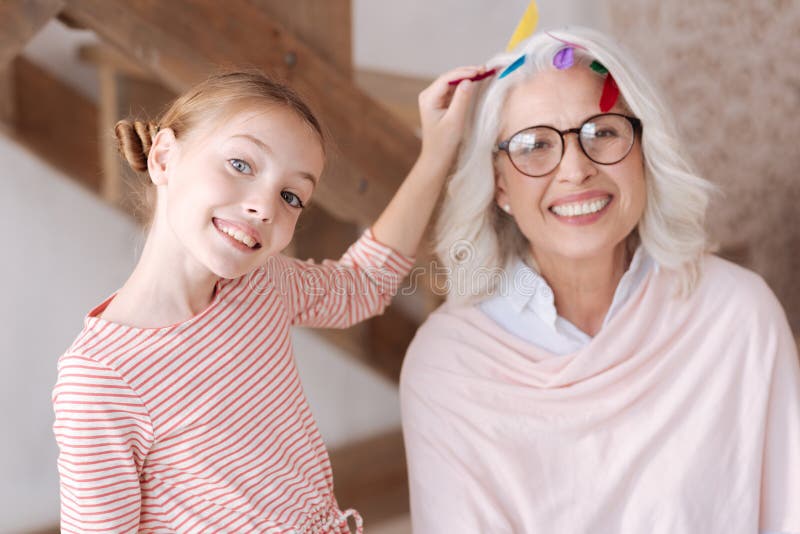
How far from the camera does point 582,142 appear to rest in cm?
178

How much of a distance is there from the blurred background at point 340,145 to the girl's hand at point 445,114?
35 cm

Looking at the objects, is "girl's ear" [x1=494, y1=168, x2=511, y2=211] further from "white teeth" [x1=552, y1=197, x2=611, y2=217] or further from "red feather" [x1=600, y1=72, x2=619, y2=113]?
"red feather" [x1=600, y1=72, x2=619, y2=113]

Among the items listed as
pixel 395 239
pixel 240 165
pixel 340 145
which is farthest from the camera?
pixel 340 145

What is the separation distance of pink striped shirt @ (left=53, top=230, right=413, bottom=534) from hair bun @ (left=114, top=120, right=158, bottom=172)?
0.24m

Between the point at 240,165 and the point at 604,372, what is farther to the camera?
the point at 604,372

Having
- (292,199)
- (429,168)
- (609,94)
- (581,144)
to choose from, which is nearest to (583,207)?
(581,144)

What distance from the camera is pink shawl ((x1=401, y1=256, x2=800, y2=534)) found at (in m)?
1.82

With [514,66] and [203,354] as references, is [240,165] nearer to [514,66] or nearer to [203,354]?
[203,354]

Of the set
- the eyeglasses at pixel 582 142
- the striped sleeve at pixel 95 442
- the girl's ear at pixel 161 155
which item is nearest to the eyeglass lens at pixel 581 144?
the eyeglasses at pixel 582 142

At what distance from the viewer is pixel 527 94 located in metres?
Result: 1.82

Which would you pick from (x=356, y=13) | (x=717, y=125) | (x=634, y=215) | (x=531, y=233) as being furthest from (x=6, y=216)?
(x=717, y=125)

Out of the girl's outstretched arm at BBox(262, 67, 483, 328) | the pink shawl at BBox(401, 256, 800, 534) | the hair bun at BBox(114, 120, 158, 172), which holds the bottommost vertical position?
the pink shawl at BBox(401, 256, 800, 534)

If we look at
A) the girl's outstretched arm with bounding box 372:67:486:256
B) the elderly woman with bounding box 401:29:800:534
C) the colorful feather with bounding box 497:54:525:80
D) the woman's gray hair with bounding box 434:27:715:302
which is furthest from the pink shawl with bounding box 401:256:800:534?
the colorful feather with bounding box 497:54:525:80

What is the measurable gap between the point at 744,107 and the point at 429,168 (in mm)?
1264
